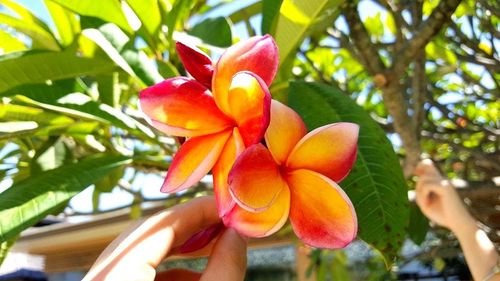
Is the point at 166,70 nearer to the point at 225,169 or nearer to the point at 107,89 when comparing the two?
the point at 107,89

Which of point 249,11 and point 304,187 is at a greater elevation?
point 304,187

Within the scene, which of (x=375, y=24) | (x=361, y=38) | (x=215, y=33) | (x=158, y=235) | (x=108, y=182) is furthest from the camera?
(x=375, y=24)

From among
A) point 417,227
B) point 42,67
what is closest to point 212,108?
point 42,67

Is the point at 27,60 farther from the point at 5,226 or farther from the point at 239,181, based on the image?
the point at 239,181

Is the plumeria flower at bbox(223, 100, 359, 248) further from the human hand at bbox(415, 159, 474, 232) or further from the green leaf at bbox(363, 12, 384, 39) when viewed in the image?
the green leaf at bbox(363, 12, 384, 39)

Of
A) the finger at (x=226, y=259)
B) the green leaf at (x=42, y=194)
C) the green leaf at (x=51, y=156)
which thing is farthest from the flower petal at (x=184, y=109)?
the green leaf at (x=51, y=156)
